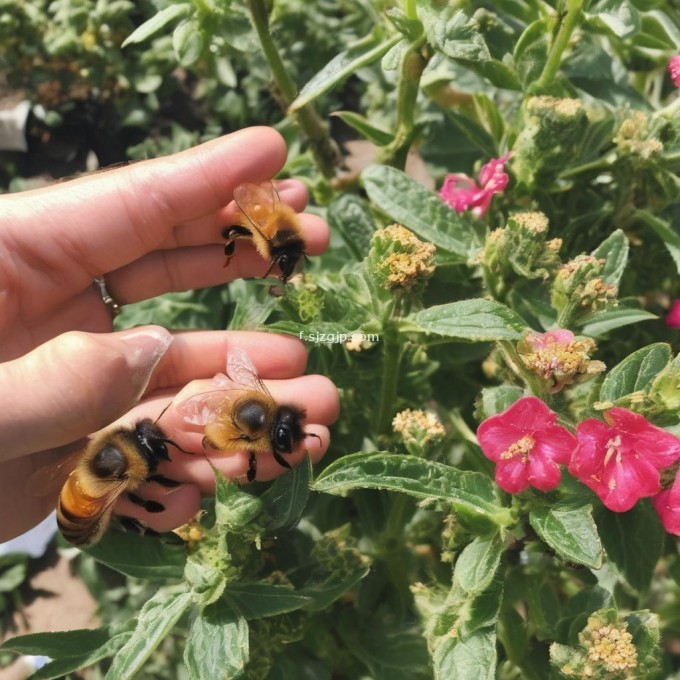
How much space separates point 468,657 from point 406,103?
1367 millimetres

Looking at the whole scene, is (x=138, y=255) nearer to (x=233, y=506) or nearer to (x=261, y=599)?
(x=233, y=506)

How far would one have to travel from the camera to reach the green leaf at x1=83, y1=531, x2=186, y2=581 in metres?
1.63

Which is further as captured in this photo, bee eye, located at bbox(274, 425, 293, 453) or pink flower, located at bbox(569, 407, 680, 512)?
bee eye, located at bbox(274, 425, 293, 453)

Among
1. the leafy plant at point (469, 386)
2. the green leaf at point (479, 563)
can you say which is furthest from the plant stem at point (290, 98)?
the green leaf at point (479, 563)

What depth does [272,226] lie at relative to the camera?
1699mm

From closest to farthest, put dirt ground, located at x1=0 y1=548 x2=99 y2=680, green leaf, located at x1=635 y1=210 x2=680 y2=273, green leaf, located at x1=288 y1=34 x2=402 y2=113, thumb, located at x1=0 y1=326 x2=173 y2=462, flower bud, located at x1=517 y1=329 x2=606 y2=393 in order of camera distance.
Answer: thumb, located at x1=0 y1=326 x2=173 y2=462 → flower bud, located at x1=517 y1=329 x2=606 y2=393 → green leaf, located at x1=288 y1=34 x2=402 y2=113 → green leaf, located at x1=635 y1=210 x2=680 y2=273 → dirt ground, located at x1=0 y1=548 x2=99 y2=680

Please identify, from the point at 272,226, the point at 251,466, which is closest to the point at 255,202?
the point at 272,226

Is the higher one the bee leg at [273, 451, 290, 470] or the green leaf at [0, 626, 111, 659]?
the bee leg at [273, 451, 290, 470]

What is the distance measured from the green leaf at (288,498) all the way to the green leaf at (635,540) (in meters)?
0.62

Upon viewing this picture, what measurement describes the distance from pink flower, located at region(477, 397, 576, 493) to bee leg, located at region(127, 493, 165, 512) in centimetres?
81

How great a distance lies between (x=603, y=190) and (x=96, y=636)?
1.81 metres

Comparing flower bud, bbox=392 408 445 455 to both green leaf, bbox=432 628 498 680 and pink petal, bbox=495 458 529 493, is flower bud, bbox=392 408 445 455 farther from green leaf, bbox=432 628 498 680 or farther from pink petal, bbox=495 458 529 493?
green leaf, bbox=432 628 498 680

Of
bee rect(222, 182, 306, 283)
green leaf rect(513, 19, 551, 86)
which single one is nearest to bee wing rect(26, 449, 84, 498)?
bee rect(222, 182, 306, 283)

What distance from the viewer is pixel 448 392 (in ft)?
7.04
